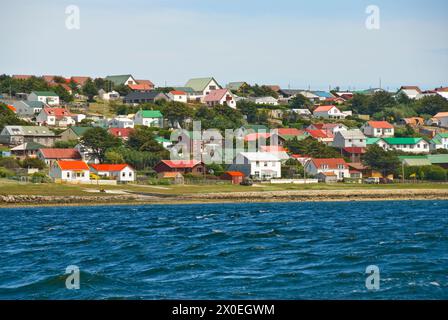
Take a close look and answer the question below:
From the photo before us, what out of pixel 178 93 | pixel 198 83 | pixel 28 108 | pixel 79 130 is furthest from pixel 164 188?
pixel 198 83

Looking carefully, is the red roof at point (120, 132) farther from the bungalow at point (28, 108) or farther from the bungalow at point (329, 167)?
the bungalow at point (329, 167)

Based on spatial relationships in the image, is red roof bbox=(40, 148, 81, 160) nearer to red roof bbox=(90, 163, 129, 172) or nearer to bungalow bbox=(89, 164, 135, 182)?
red roof bbox=(90, 163, 129, 172)

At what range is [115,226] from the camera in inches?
1859

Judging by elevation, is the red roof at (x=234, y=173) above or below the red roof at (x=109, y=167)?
below

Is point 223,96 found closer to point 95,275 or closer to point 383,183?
point 383,183

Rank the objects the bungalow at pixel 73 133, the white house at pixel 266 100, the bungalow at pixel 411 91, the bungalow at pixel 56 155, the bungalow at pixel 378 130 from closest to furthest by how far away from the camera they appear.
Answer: the bungalow at pixel 56 155 < the bungalow at pixel 73 133 < the bungalow at pixel 378 130 < the white house at pixel 266 100 < the bungalow at pixel 411 91

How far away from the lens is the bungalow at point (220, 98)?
474 feet

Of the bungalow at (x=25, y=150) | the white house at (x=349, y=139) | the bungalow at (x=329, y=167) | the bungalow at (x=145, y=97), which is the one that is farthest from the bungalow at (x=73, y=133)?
the bungalow at (x=145, y=97)

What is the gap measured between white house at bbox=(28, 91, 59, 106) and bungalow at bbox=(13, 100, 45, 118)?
16.1ft

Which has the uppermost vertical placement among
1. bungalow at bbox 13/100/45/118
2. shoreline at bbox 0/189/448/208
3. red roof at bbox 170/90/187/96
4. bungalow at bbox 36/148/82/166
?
red roof at bbox 170/90/187/96

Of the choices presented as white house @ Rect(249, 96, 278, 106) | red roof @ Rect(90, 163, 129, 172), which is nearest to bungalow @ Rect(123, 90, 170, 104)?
white house @ Rect(249, 96, 278, 106)

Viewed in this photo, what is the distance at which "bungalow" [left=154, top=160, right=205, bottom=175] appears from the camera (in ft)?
288

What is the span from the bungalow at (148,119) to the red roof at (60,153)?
27351 mm

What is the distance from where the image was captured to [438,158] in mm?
106125
